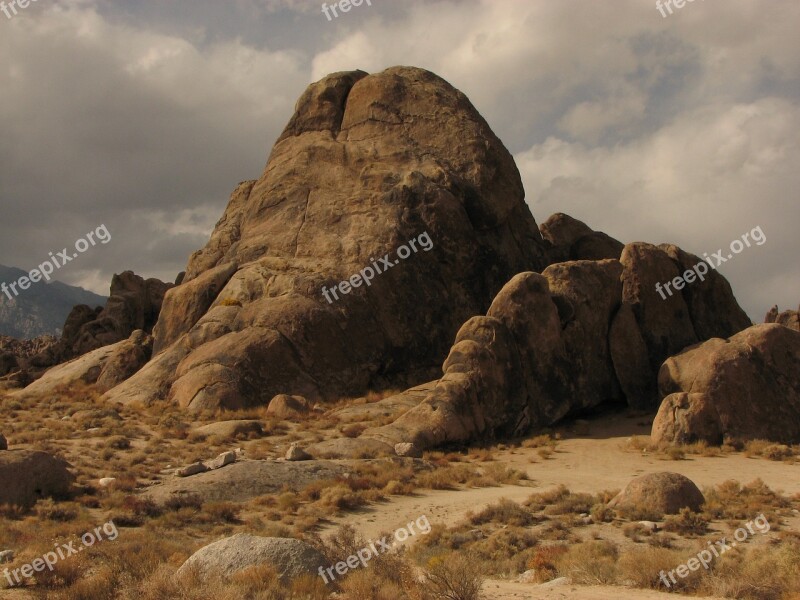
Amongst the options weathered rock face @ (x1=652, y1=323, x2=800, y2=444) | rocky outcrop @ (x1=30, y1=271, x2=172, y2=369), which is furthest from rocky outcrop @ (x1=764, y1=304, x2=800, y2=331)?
rocky outcrop @ (x1=30, y1=271, x2=172, y2=369)

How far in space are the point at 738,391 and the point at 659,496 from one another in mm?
11903

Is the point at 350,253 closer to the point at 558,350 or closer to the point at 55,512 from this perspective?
the point at 558,350

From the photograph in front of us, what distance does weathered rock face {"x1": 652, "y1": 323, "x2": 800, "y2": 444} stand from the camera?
2541 cm

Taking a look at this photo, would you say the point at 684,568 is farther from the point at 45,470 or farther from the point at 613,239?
the point at 613,239

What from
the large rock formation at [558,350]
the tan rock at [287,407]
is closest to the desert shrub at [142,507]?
the large rock formation at [558,350]

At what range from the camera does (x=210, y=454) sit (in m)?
23.1

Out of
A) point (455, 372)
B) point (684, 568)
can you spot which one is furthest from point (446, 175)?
point (684, 568)

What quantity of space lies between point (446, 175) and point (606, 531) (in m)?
25.7

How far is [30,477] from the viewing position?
1720cm

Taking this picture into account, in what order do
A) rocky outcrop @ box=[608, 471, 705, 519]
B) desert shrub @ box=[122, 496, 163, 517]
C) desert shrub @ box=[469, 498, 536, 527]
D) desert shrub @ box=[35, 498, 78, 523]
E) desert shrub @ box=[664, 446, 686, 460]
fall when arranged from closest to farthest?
1. desert shrub @ box=[469, 498, 536, 527]
2. rocky outcrop @ box=[608, 471, 705, 519]
3. desert shrub @ box=[35, 498, 78, 523]
4. desert shrub @ box=[122, 496, 163, 517]
5. desert shrub @ box=[664, 446, 686, 460]

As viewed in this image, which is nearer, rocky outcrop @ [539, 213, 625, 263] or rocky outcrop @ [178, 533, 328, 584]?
rocky outcrop @ [178, 533, 328, 584]

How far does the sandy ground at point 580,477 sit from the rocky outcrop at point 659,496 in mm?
1951

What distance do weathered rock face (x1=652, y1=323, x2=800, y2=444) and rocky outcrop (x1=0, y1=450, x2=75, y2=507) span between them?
685 inches

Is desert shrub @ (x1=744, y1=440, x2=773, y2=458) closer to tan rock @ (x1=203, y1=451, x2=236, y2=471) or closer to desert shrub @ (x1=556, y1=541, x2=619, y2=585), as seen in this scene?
desert shrub @ (x1=556, y1=541, x2=619, y2=585)
